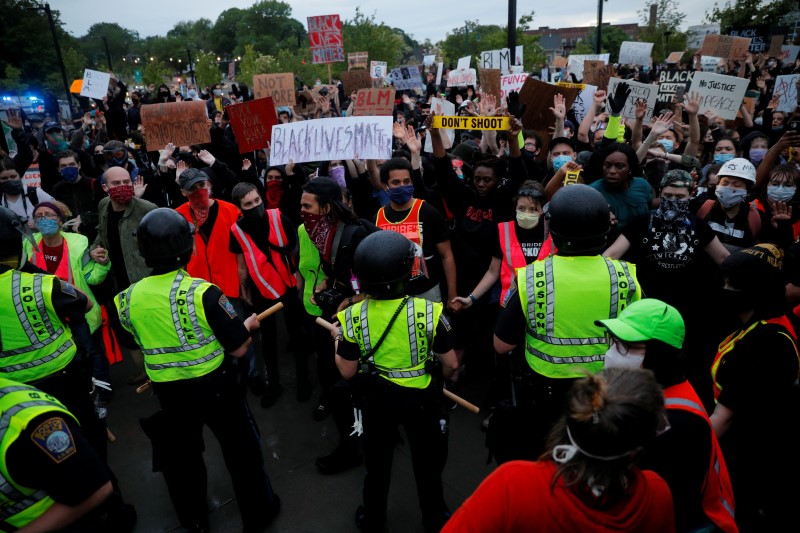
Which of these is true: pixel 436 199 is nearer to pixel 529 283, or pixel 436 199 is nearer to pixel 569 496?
pixel 529 283

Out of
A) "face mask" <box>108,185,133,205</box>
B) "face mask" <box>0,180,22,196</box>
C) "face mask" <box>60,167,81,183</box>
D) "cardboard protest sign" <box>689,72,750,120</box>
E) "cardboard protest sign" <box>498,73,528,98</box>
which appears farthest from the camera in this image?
"cardboard protest sign" <box>498,73,528,98</box>

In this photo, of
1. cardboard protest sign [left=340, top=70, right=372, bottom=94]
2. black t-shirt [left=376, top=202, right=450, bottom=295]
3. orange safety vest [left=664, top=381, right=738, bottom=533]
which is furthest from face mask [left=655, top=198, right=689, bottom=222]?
cardboard protest sign [left=340, top=70, right=372, bottom=94]

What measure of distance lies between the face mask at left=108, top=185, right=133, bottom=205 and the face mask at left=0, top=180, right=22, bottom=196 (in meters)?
2.02

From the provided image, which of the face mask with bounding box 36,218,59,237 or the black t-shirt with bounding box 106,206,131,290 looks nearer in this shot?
the face mask with bounding box 36,218,59,237

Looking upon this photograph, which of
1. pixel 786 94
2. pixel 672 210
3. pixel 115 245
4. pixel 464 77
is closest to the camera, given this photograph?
pixel 672 210

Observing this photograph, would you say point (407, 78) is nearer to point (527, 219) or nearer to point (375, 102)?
point (375, 102)

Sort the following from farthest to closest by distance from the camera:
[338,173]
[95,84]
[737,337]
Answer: [95,84] < [338,173] < [737,337]

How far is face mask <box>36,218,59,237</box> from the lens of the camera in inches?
173

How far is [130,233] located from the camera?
4855mm

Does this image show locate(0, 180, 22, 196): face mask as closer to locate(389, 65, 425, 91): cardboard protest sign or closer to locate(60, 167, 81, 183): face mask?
locate(60, 167, 81, 183): face mask

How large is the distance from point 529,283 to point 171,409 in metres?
2.10

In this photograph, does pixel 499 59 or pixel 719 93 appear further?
pixel 499 59

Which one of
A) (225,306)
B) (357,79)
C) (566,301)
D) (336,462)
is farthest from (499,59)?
(225,306)

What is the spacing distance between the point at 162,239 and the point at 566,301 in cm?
209
